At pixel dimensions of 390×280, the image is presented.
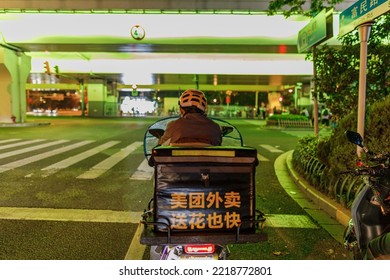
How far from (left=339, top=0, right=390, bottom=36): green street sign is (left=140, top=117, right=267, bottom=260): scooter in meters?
3.17

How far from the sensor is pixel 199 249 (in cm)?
277

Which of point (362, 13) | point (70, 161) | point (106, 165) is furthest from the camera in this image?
point (70, 161)

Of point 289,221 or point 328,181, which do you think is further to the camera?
point 328,181

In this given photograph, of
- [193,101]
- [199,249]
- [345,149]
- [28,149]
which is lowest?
[28,149]

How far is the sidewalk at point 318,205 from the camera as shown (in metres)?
5.04

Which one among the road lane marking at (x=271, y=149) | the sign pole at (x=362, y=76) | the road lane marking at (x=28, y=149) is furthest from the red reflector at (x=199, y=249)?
the road lane marking at (x=271, y=149)

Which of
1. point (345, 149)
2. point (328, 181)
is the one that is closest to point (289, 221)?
point (328, 181)

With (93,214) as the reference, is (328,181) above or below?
above

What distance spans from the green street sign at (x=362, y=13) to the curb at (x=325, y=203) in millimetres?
2693

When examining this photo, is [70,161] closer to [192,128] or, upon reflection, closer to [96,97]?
[192,128]

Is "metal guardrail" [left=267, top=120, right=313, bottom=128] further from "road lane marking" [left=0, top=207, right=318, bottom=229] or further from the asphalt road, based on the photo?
"road lane marking" [left=0, top=207, right=318, bottom=229]

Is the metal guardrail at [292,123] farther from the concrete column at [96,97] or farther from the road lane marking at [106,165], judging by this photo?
the concrete column at [96,97]

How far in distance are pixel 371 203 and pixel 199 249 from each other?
1433mm
